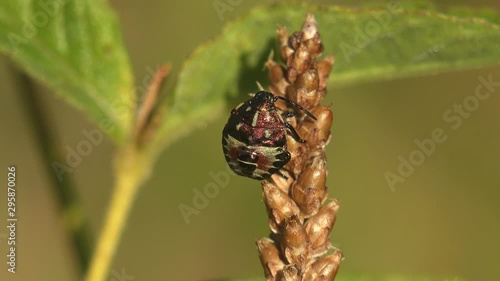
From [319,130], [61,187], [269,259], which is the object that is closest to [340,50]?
[319,130]

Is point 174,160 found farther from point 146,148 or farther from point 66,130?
point 146,148

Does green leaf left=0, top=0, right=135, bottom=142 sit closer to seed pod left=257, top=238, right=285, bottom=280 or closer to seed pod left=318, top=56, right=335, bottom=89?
seed pod left=318, top=56, right=335, bottom=89

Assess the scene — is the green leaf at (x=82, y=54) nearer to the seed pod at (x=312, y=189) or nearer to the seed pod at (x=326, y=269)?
the seed pod at (x=312, y=189)

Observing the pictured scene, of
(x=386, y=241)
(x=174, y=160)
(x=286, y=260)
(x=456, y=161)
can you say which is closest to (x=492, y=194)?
(x=456, y=161)

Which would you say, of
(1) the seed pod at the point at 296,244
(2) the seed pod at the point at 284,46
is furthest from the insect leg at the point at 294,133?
(1) the seed pod at the point at 296,244

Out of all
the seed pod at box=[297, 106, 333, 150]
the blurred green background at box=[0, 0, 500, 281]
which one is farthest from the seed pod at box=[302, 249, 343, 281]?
the blurred green background at box=[0, 0, 500, 281]

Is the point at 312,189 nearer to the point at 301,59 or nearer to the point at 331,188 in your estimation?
the point at 301,59
